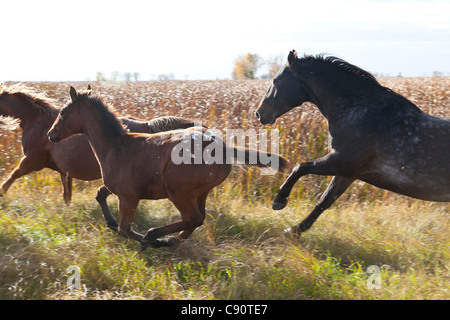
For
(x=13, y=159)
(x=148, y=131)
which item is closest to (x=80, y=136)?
(x=148, y=131)

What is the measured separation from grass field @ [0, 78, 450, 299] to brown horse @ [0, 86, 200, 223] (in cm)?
46

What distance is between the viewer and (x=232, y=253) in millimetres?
4809

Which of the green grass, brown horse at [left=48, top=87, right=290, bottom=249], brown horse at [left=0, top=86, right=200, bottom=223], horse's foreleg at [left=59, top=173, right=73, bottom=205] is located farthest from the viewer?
horse's foreleg at [left=59, top=173, right=73, bottom=205]

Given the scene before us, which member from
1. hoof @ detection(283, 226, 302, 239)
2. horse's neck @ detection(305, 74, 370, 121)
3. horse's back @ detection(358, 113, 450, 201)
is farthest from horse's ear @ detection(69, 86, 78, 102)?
horse's back @ detection(358, 113, 450, 201)

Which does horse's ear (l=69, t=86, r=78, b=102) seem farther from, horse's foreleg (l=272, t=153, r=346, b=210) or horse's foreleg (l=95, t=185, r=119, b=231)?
horse's foreleg (l=272, t=153, r=346, b=210)

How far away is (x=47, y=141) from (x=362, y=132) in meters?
4.21

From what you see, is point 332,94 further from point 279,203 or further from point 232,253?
point 232,253

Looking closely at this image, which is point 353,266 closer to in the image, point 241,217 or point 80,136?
point 241,217

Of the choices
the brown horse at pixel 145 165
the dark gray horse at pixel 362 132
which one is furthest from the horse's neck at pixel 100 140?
the dark gray horse at pixel 362 132

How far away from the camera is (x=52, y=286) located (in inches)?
164

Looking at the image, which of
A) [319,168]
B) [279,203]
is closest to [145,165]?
[279,203]

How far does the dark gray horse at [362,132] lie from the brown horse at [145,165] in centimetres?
77

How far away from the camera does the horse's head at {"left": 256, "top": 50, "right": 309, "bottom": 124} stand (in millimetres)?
5570
